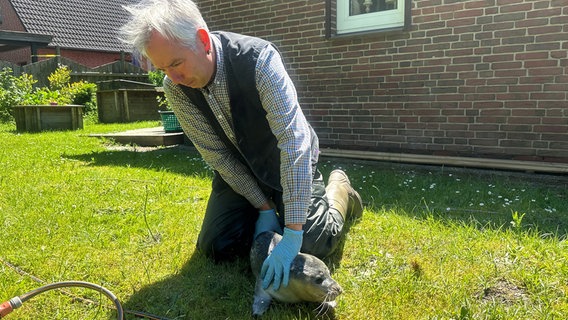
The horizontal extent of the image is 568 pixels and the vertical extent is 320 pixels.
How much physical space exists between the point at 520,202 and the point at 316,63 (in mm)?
2636

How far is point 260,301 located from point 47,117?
8167 mm

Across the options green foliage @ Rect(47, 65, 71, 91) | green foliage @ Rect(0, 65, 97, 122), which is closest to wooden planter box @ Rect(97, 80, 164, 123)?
green foliage @ Rect(0, 65, 97, 122)

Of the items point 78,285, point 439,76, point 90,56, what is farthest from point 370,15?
point 90,56

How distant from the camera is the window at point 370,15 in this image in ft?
13.9

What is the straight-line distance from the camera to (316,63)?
15.5 ft

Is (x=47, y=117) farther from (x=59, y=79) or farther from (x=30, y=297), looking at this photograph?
(x=30, y=297)

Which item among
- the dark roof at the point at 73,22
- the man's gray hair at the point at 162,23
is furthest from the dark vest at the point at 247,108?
the dark roof at the point at 73,22

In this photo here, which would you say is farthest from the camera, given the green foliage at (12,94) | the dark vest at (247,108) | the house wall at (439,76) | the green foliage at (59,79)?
the green foliage at (59,79)

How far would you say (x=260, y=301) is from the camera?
161 centimetres

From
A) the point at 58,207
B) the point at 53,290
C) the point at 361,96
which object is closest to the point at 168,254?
the point at 53,290

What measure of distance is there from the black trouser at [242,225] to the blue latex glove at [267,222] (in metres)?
0.06

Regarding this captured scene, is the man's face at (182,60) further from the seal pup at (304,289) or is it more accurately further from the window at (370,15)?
the window at (370,15)

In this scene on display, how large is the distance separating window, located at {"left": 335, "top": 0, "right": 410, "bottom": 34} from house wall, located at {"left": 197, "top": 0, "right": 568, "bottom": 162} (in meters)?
0.17

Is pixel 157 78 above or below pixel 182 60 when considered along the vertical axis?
above
